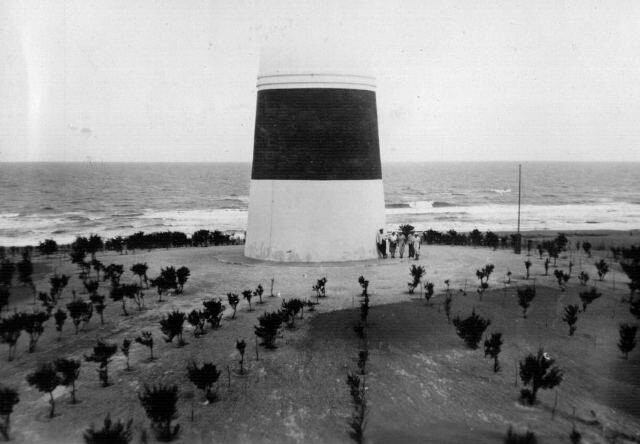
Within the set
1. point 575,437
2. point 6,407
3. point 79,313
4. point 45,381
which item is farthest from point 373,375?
point 79,313

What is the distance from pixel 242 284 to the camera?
53.0 feet

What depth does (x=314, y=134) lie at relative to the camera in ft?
60.7

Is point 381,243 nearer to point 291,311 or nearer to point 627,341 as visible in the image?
point 291,311

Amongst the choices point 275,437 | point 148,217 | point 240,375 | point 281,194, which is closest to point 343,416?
point 275,437

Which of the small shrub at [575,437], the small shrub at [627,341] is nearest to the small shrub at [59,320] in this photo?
the small shrub at [575,437]

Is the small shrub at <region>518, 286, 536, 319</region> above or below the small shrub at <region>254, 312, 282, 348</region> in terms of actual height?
above

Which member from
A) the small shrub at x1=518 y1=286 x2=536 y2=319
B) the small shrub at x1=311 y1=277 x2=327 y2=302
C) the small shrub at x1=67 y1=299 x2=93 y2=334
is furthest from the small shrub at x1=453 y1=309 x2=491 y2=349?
the small shrub at x1=67 y1=299 x2=93 y2=334

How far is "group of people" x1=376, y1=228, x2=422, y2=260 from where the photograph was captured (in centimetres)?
1994

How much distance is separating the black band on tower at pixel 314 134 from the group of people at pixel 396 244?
223 cm

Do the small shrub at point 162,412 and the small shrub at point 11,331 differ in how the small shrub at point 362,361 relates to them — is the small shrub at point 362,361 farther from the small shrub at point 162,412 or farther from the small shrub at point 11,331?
the small shrub at point 11,331

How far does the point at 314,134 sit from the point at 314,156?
0.66m

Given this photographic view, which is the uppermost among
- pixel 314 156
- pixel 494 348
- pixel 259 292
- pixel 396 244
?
pixel 314 156

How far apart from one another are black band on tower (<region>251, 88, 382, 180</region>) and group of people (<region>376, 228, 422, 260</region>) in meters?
2.23

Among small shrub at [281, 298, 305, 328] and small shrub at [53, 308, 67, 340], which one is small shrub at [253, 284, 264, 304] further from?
small shrub at [53, 308, 67, 340]
